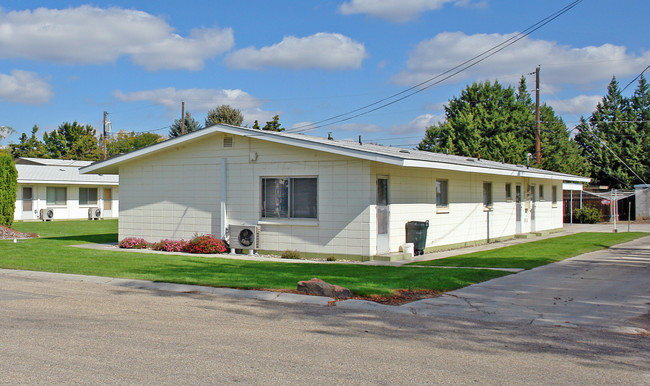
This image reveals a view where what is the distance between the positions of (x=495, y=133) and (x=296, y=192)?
37301 mm

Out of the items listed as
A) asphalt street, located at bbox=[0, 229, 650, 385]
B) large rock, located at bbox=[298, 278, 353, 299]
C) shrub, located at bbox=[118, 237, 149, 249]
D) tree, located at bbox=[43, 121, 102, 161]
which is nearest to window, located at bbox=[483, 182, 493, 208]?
asphalt street, located at bbox=[0, 229, 650, 385]

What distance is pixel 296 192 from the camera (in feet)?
56.1

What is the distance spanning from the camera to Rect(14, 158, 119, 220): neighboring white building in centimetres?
3697

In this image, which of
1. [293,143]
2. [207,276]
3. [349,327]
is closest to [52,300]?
[207,276]

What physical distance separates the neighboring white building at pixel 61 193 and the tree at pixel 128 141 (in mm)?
39734

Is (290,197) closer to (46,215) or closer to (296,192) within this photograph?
(296,192)

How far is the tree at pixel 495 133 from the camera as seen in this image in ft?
162

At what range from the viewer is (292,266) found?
14.5 m

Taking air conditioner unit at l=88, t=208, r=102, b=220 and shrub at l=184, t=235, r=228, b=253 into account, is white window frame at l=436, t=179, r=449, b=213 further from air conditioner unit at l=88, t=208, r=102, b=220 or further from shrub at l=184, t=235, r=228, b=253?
air conditioner unit at l=88, t=208, r=102, b=220

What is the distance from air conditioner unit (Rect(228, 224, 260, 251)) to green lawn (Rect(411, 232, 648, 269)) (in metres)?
4.84

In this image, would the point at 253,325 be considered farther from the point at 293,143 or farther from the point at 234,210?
the point at 234,210

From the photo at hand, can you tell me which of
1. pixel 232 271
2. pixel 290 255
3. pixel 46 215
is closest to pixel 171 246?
pixel 290 255

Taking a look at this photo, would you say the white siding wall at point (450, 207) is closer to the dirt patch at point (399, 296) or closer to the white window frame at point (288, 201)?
the white window frame at point (288, 201)

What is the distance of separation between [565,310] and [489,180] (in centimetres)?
1428
